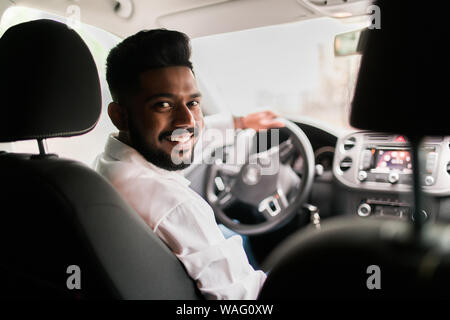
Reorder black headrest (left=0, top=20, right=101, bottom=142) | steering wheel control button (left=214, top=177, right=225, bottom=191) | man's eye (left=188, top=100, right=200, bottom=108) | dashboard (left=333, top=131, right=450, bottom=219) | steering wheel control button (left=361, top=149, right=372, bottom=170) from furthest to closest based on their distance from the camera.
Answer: steering wheel control button (left=214, top=177, right=225, bottom=191) < steering wheel control button (left=361, top=149, right=372, bottom=170) < dashboard (left=333, top=131, right=450, bottom=219) < man's eye (left=188, top=100, right=200, bottom=108) < black headrest (left=0, top=20, right=101, bottom=142)

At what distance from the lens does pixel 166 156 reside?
5.11 ft

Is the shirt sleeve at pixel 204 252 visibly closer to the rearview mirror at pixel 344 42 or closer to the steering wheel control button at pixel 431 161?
the rearview mirror at pixel 344 42

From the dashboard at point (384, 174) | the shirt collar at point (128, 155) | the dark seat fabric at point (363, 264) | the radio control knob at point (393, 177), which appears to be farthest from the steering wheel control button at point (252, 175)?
the dark seat fabric at point (363, 264)

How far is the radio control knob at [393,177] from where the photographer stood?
218 cm

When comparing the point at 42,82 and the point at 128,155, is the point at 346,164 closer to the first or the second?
the point at 128,155

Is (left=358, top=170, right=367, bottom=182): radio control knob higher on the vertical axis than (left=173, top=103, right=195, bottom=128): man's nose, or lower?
lower

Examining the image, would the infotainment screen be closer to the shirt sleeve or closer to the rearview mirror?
the rearview mirror

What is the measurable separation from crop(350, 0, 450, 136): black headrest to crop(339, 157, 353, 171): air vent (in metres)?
1.81

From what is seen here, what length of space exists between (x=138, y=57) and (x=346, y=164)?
1.40 metres

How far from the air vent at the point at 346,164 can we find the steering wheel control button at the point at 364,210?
0.23 metres

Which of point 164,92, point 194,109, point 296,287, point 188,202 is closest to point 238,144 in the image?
point 194,109

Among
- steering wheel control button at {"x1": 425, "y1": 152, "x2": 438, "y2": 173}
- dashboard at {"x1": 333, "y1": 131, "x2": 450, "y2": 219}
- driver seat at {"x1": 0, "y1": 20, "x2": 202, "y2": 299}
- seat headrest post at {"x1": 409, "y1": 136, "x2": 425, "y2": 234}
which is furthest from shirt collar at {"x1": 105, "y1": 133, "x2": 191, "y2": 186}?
steering wheel control button at {"x1": 425, "y1": 152, "x2": 438, "y2": 173}

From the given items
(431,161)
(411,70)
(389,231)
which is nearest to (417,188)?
(389,231)

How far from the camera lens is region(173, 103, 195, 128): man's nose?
157 centimetres
